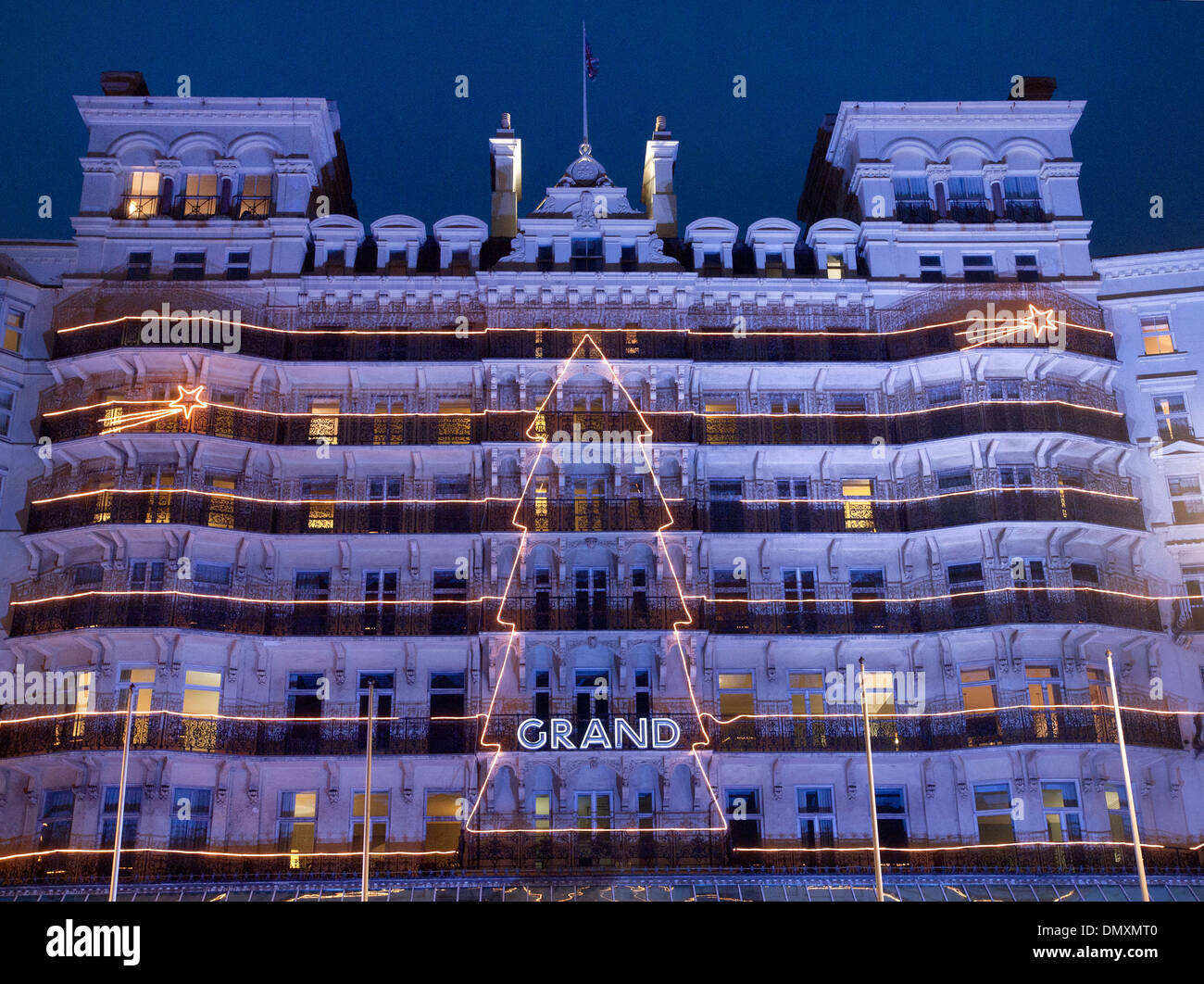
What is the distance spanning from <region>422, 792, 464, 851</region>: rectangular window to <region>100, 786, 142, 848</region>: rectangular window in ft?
26.5

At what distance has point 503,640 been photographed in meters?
37.2

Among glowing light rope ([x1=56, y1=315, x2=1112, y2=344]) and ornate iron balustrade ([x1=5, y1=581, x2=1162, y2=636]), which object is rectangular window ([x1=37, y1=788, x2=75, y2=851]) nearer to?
ornate iron balustrade ([x1=5, y1=581, x2=1162, y2=636])

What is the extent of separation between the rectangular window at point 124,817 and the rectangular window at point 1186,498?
3308 cm

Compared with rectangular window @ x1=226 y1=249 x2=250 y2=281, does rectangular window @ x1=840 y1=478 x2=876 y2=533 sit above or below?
below

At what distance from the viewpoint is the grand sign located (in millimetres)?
35781

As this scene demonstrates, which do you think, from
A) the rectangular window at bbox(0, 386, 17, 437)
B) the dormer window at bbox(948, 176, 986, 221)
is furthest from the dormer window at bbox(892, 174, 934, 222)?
the rectangular window at bbox(0, 386, 17, 437)

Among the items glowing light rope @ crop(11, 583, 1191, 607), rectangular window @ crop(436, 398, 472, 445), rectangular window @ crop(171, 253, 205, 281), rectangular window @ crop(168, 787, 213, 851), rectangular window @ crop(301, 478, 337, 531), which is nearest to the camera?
rectangular window @ crop(168, 787, 213, 851)

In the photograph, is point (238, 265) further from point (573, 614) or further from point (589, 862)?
point (589, 862)

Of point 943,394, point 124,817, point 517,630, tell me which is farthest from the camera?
point 943,394

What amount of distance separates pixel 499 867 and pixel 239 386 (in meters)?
17.6

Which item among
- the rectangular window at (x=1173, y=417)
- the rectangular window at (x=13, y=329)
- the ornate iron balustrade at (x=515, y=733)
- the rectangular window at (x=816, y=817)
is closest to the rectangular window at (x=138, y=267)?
the rectangular window at (x=13, y=329)

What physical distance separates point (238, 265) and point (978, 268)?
2541 centimetres

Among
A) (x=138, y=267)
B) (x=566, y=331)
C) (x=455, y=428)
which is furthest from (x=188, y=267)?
(x=566, y=331)

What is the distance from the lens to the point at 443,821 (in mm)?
36656
